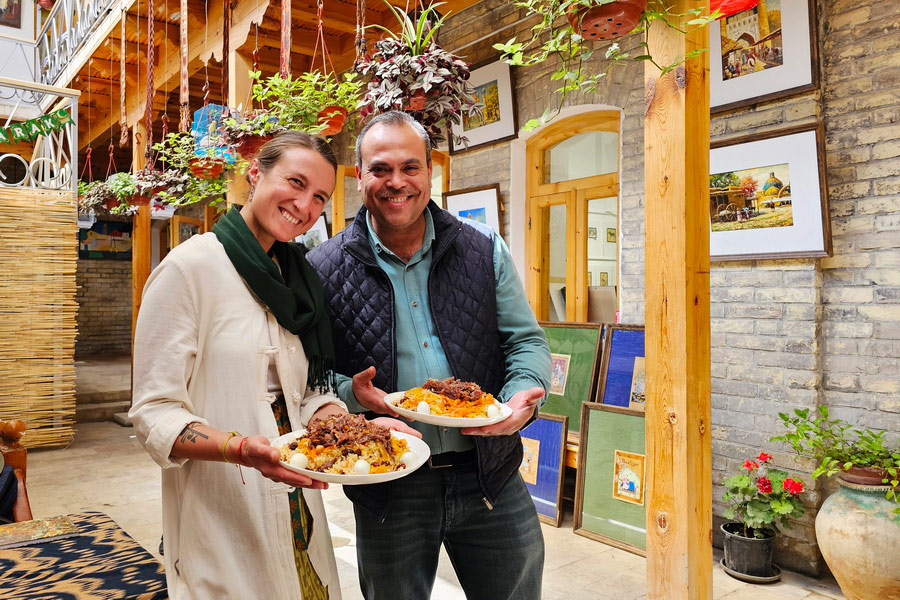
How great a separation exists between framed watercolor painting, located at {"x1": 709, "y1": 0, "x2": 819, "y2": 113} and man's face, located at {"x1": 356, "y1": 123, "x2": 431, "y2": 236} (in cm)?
281

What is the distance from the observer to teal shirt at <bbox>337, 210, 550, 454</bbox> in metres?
1.82

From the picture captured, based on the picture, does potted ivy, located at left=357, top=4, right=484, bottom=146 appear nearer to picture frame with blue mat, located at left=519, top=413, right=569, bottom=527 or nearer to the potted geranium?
picture frame with blue mat, located at left=519, top=413, right=569, bottom=527

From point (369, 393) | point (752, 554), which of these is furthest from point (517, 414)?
point (752, 554)

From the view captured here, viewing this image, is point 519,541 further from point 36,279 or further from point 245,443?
point 36,279

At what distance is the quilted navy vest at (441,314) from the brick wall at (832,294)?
2.55 m

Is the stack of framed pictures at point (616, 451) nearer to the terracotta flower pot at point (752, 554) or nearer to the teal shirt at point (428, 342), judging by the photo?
the terracotta flower pot at point (752, 554)

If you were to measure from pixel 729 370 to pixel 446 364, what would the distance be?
280cm

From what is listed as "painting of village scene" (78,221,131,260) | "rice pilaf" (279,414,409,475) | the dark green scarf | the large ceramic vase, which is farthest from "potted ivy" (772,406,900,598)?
"painting of village scene" (78,221,131,260)

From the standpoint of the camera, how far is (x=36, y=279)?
6.57m

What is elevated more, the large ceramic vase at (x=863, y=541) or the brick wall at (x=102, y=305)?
the brick wall at (x=102, y=305)

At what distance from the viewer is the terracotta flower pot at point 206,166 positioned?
4410 mm

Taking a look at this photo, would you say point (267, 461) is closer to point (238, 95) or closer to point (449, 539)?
point (449, 539)

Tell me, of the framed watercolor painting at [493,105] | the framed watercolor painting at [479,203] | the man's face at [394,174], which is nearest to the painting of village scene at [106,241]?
the framed watercolor painting at [479,203]

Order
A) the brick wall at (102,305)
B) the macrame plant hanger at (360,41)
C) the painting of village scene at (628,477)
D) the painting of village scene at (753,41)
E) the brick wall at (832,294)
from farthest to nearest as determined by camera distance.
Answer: the brick wall at (102,305) → the painting of village scene at (628,477) → the painting of village scene at (753,41) → the brick wall at (832,294) → the macrame plant hanger at (360,41)
